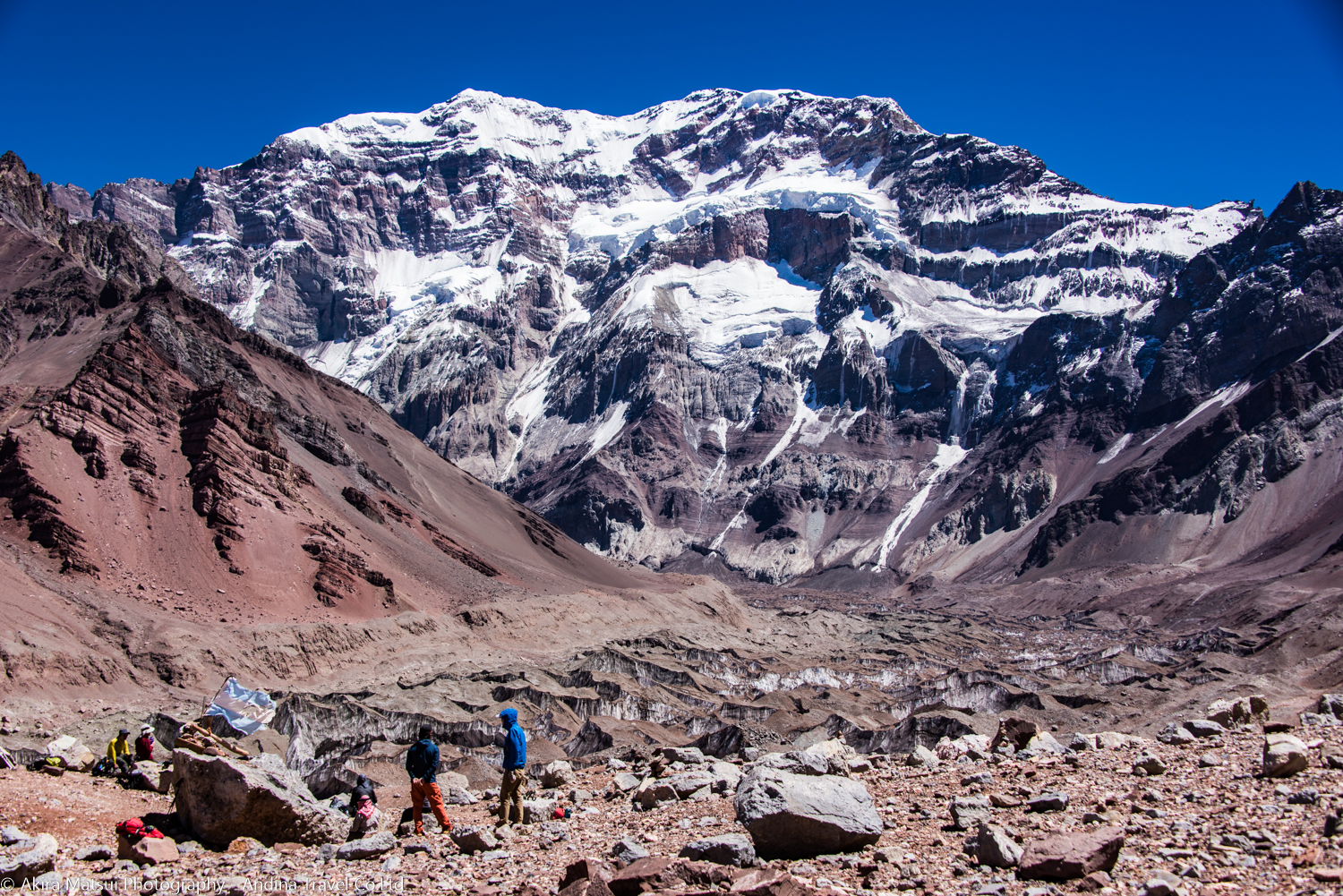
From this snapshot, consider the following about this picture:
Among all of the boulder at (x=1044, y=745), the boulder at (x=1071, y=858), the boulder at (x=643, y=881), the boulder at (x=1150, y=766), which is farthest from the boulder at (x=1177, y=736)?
the boulder at (x=643, y=881)

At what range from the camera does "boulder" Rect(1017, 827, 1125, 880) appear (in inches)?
338

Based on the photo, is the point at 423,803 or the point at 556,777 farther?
the point at 556,777

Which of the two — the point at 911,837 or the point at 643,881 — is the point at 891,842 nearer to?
the point at 911,837

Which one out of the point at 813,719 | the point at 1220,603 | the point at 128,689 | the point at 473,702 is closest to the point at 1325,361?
the point at 1220,603

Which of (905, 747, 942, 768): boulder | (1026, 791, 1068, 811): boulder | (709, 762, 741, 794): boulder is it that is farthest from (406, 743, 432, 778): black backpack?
(905, 747, 942, 768): boulder

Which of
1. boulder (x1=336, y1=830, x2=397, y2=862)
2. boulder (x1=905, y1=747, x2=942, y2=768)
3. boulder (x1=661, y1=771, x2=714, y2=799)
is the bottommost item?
boulder (x1=336, y1=830, x2=397, y2=862)

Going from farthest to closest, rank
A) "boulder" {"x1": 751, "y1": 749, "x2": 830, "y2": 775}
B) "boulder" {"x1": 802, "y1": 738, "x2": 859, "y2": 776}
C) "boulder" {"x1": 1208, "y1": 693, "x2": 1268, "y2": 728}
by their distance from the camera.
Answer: "boulder" {"x1": 1208, "y1": 693, "x2": 1268, "y2": 728}, "boulder" {"x1": 802, "y1": 738, "x2": 859, "y2": 776}, "boulder" {"x1": 751, "y1": 749, "x2": 830, "y2": 775}

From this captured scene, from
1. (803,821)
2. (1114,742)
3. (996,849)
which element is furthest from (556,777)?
(1114,742)

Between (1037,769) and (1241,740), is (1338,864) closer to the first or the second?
(1037,769)

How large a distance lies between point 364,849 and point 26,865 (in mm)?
3589

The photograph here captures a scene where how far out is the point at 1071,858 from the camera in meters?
8.62

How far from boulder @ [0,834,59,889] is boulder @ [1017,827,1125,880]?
10085 millimetres

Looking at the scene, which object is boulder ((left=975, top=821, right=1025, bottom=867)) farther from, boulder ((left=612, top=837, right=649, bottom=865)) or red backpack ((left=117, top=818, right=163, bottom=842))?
red backpack ((left=117, top=818, right=163, bottom=842))

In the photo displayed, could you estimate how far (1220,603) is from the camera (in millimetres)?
101625
